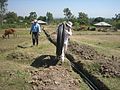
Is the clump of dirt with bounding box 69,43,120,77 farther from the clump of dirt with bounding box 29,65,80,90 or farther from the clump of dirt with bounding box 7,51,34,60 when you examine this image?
the clump of dirt with bounding box 7,51,34,60

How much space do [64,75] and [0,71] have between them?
243 cm

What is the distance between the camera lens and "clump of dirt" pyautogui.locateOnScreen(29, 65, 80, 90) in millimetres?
9281

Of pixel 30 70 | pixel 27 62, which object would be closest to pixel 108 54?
pixel 27 62

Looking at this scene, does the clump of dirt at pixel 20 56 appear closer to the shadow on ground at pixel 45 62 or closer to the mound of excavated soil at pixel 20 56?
the mound of excavated soil at pixel 20 56

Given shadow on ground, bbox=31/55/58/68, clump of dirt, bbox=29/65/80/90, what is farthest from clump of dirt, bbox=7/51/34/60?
clump of dirt, bbox=29/65/80/90

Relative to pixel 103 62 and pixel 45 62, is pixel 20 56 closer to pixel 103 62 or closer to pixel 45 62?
pixel 45 62

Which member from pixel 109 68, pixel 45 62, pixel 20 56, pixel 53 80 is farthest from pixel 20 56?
pixel 109 68

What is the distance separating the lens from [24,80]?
9.85 meters

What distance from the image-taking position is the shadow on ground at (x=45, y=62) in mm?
12166

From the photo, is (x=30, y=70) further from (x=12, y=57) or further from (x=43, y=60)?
(x=12, y=57)

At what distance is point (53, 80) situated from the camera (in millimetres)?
9789

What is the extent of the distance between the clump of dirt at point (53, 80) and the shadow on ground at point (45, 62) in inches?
41.9

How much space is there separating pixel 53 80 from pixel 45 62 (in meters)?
2.77

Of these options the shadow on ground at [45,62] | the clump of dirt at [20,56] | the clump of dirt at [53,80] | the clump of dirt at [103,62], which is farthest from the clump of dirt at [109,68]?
the clump of dirt at [20,56]
